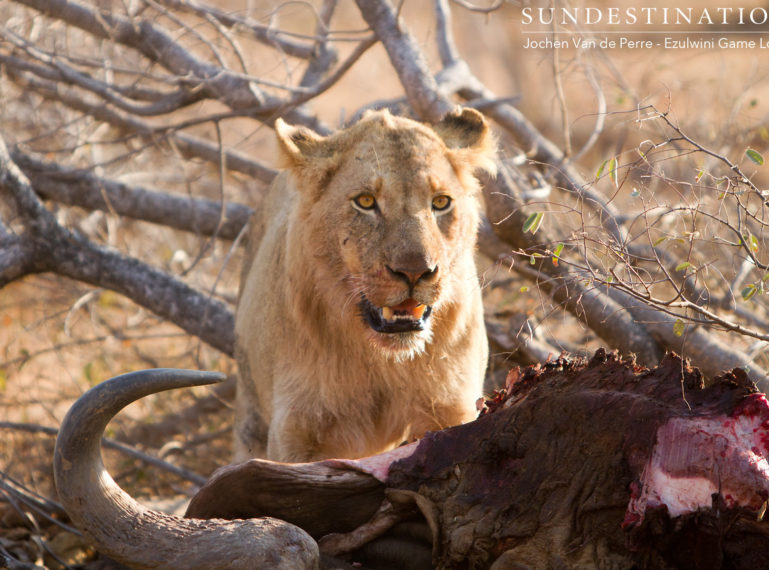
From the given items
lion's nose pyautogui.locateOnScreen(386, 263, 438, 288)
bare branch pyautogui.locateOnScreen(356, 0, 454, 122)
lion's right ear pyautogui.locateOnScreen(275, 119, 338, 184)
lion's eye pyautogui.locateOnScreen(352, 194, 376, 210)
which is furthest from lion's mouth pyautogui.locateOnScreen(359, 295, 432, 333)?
bare branch pyautogui.locateOnScreen(356, 0, 454, 122)

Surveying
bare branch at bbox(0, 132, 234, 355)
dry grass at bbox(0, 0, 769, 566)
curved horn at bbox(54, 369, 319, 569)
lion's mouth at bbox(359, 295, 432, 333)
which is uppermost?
curved horn at bbox(54, 369, 319, 569)

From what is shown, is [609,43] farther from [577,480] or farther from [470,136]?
[577,480]

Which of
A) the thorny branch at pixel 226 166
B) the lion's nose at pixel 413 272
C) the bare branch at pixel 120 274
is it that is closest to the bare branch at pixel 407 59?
the thorny branch at pixel 226 166

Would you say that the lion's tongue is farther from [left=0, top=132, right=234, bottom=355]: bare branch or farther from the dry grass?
[left=0, top=132, right=234, bottom=355]: bare branch

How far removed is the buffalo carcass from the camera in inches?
87.8

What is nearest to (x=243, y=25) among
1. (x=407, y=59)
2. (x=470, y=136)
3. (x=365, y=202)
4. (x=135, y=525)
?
(x=407, y=59)

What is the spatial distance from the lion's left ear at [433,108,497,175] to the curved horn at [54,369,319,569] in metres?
1.89

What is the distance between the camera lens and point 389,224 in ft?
10.8

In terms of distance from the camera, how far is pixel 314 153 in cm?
374

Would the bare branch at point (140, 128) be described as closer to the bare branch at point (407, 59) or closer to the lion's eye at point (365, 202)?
the bare branch at point (407, 59)

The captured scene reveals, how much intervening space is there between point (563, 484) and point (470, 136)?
1899 mm

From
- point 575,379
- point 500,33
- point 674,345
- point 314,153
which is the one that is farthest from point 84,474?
point 500,33

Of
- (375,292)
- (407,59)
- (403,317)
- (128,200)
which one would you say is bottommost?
(128,200)

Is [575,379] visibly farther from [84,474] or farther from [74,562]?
[74,562]
